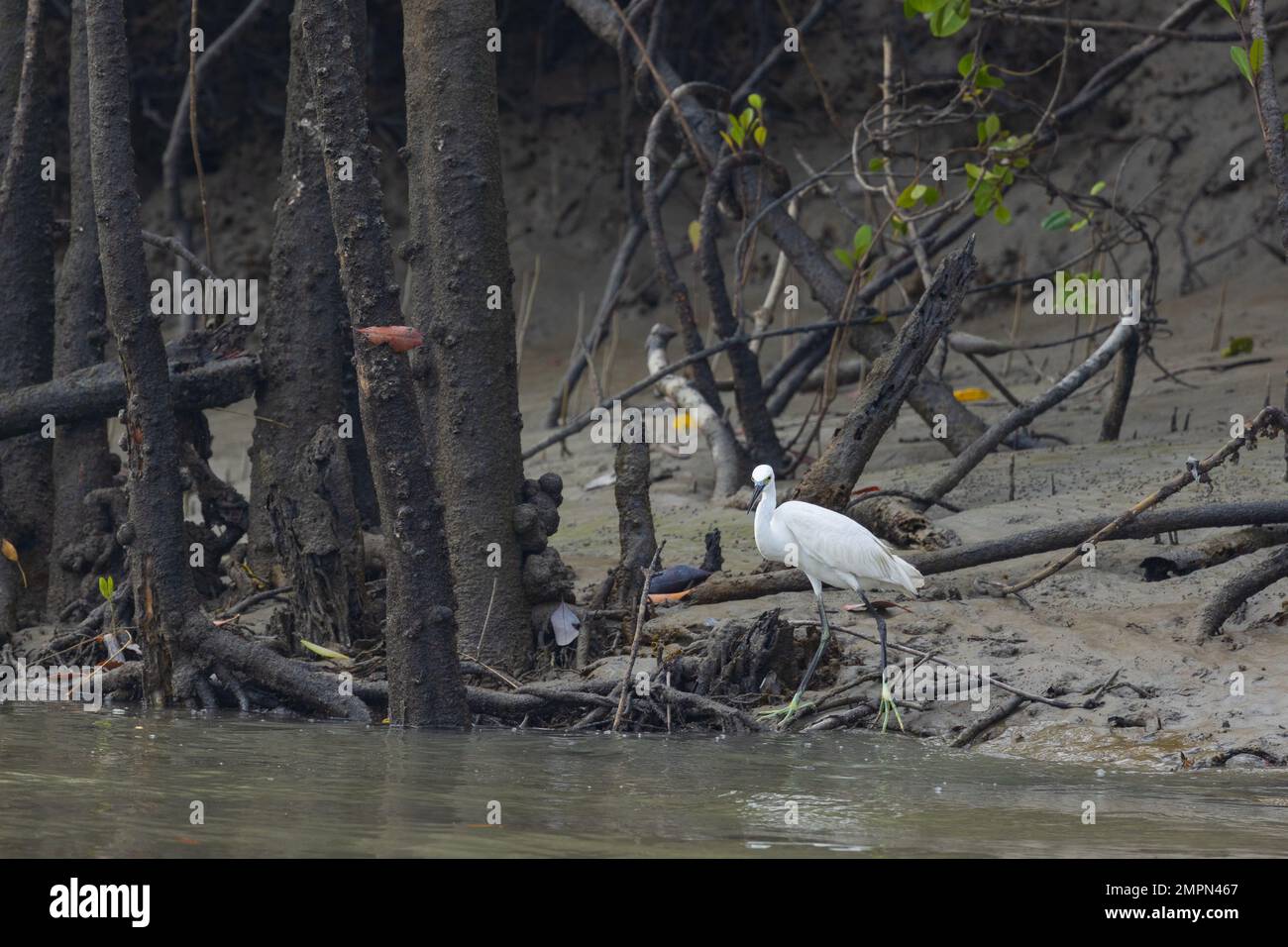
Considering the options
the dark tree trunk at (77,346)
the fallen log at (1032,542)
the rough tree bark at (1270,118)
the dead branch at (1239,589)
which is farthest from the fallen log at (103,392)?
the rough tree bark at (1270,118)

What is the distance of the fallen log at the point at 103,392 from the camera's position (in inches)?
308

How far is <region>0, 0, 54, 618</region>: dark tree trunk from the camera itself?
8.52 meters

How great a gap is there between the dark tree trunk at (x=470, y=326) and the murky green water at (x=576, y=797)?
2.73 feet

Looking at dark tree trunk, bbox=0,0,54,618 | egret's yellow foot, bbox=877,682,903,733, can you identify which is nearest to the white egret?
egret's yellow foot, bbox=877,682,903,733

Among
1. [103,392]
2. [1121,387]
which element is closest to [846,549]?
[1121,387]

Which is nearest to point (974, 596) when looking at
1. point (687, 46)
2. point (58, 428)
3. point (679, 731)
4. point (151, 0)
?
point (679, 731)

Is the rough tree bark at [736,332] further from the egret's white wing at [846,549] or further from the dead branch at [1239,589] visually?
the dead branch at [1239,589]

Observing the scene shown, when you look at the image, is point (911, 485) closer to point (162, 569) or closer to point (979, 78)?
point (979, 78)

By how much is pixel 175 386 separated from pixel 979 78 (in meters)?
4.34

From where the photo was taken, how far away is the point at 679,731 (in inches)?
249

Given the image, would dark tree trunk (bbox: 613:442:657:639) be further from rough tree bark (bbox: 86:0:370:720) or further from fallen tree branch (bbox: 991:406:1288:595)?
fallen tree branch (bbox: 991:406:1288:595)

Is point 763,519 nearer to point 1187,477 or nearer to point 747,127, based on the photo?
point 1187,477

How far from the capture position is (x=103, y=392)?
7.91m

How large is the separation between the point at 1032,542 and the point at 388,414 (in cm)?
300
